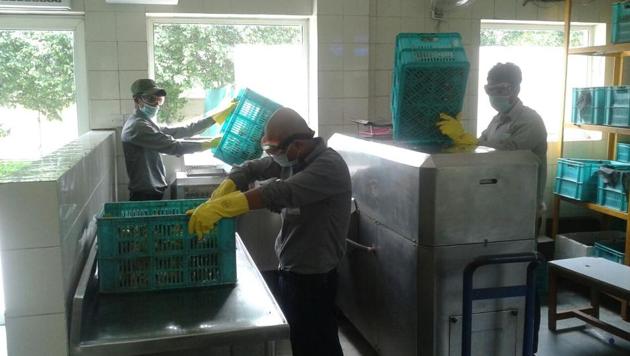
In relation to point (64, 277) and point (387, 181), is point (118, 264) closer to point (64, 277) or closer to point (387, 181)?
point (64, 277)

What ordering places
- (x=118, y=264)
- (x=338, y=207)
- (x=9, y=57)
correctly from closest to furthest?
(x=118, y=264)
(x=338, y=207)
(x=9, y=57)

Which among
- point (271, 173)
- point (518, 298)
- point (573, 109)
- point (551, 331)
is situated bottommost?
point (551, 331)

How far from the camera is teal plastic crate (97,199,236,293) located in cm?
183

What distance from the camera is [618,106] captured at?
12.8ft

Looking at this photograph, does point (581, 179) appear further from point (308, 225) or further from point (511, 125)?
point (308, 225)

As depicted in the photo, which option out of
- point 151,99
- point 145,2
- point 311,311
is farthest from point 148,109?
point 311,311

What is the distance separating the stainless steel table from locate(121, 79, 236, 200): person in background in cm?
160

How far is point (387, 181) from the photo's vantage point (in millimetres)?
2742

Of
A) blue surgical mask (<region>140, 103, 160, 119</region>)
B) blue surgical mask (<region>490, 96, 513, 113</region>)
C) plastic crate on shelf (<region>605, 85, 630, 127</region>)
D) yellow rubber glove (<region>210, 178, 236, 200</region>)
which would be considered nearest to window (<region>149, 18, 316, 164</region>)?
blue surgical mask (<region>140, 103, 160, 119</region>)

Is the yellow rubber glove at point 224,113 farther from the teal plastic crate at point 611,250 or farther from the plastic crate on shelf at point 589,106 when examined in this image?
the teal plastic crate at point 611,250

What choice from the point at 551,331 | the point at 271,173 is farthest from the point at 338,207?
the point at 551,331

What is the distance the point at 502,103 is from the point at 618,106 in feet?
4.95

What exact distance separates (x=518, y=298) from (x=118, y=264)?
1.66 metres

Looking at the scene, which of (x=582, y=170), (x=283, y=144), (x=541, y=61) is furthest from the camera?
(x=541, y=61)
